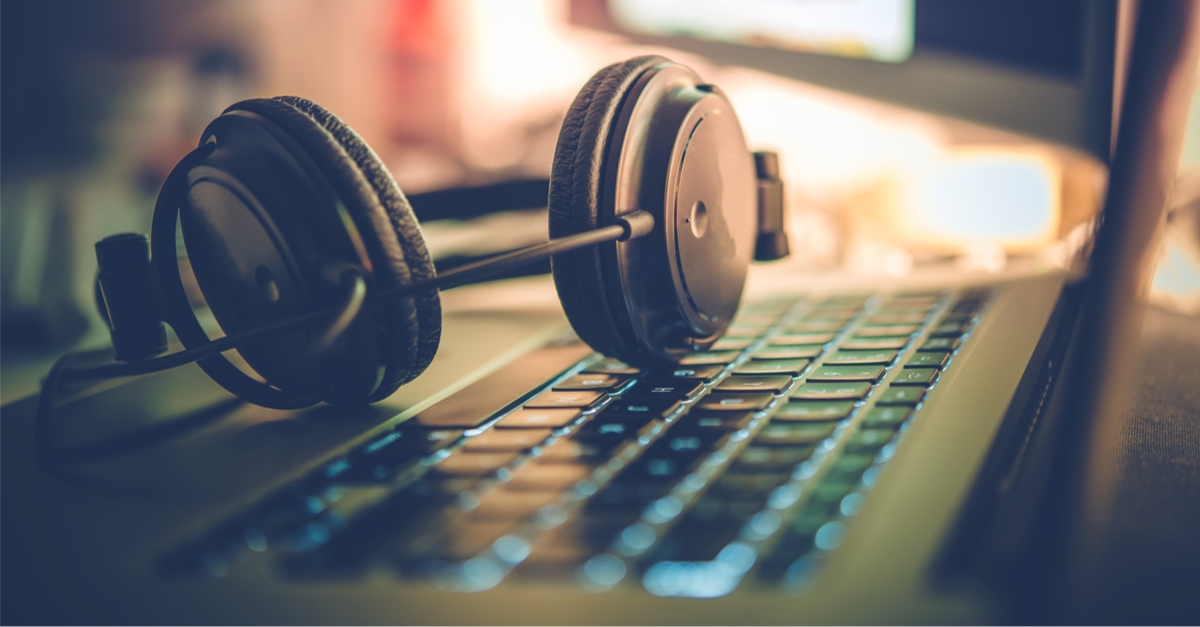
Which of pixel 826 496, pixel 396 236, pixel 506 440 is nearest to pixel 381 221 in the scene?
pixel 396 236

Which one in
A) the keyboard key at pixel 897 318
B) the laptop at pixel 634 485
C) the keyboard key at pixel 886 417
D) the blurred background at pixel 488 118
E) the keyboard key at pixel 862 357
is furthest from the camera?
the blurred background at pixel 488 118

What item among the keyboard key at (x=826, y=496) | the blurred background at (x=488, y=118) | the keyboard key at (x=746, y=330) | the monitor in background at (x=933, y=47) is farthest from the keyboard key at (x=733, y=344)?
the monitor in background at (x=933, y=47)

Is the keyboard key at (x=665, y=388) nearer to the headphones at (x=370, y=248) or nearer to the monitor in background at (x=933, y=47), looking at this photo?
the headphones at (x=370, y=248)

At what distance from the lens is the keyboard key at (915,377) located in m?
0.35

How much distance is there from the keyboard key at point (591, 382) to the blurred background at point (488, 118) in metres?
0.38

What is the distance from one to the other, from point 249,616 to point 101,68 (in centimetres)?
75

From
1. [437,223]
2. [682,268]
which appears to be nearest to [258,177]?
[682,268]

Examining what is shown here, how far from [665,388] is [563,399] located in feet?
0.19

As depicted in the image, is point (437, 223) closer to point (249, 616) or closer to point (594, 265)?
point (594, 265)

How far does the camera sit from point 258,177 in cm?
31

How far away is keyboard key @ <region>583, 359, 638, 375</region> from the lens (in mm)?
420

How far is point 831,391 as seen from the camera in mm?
350

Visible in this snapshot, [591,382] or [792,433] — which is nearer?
[792,433]

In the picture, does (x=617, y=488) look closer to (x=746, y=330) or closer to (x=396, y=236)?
(x=396, y=236)
